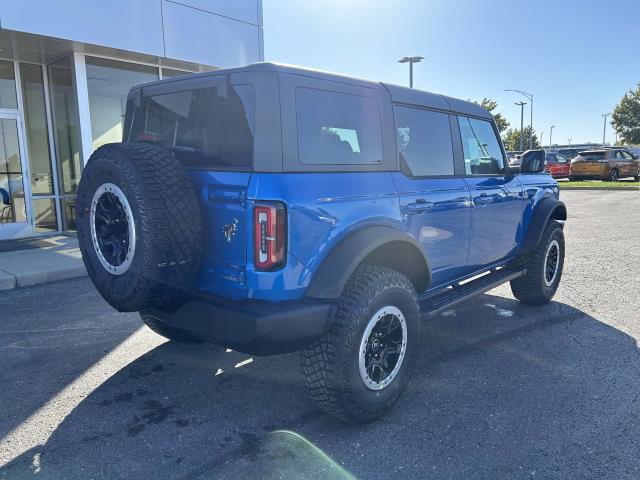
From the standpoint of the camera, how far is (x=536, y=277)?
16.7ft

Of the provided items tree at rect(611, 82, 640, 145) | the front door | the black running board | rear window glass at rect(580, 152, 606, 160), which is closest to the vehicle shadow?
the black running board

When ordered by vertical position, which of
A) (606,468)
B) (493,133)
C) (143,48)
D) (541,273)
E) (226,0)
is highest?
(226,0)

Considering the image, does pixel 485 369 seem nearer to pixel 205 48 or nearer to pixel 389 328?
pixel 389 328

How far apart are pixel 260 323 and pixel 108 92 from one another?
958 centimetres

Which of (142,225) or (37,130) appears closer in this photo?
(142,225)

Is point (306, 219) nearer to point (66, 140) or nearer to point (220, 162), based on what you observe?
point (220, 162)

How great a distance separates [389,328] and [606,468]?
133 centimetres

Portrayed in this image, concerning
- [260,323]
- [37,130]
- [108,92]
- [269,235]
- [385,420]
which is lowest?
[385,420]

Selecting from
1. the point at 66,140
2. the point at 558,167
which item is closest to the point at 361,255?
the point at 66,140

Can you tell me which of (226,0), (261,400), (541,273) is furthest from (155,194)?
(226,0)

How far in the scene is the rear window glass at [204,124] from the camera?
2736 mm

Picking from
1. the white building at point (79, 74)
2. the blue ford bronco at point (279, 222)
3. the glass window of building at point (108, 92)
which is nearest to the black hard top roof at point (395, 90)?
the blue ford bronco at point (279, 222)

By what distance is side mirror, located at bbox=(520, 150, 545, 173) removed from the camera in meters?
4.86

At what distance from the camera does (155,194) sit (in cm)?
259
